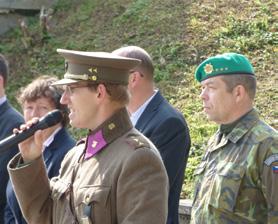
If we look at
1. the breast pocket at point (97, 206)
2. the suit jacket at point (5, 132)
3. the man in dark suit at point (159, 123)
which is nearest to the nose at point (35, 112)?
the suit jacket at point (5, 132)

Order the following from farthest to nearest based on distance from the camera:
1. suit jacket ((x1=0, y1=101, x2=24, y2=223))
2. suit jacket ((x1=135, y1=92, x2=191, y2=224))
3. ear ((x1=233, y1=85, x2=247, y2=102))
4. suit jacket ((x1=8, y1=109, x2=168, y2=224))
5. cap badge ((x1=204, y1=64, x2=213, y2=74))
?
1. suit jacket ((x1=0, y1=101, x2=24, y2=223))
2. suit jacket ((x1=135, y1=92, x2=191, y2=224))
3. cap badge ((x1=204, y1=64, x2=213, y2=74))
4. ear ((x1=233, y1=85, x2=247, y2=102))
5. suit jacket ((x1=8, y1=109, x2=168, y2=224))

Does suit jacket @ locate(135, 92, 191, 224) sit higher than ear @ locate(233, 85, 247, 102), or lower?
lower

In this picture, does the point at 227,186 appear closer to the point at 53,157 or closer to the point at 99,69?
the point at 99,69

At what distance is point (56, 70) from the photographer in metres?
9.60

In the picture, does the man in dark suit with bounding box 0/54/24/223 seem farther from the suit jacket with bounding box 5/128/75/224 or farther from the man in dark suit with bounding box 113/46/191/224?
the man in dark suit with bounding box 113/46/191/224

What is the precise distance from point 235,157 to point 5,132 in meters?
1.82

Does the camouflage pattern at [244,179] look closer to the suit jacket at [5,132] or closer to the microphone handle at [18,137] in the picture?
Result: the microphone handle at [18,137]

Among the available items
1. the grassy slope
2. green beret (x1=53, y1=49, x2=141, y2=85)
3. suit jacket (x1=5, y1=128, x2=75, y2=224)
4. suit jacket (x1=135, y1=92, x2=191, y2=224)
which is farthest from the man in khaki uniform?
the grassy slope

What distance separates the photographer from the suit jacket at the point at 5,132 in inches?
181

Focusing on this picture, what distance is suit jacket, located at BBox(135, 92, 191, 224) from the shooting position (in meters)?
4.42

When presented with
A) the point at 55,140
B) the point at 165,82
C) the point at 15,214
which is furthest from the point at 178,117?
the point at 165,82

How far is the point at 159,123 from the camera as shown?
4.45 metres

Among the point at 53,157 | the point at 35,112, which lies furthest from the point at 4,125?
the point at 53,157

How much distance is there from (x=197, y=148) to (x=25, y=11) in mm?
5582
